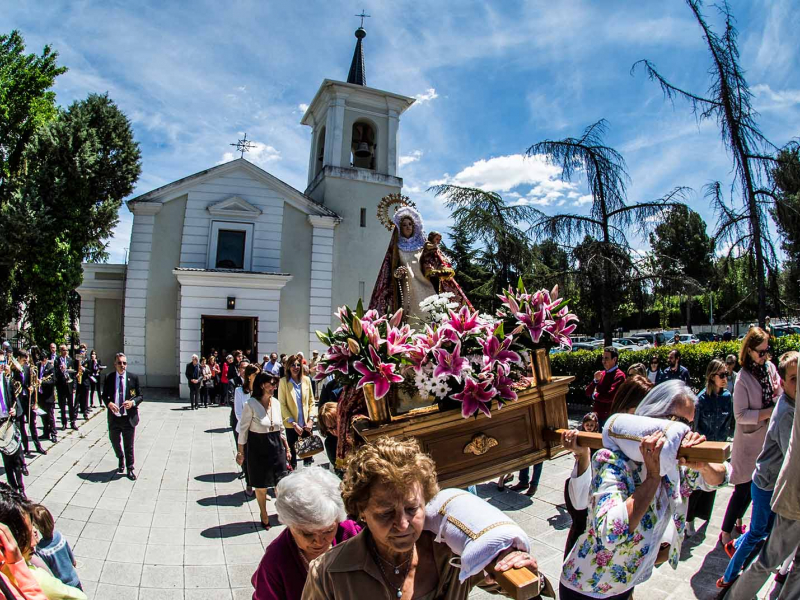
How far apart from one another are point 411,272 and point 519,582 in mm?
3066

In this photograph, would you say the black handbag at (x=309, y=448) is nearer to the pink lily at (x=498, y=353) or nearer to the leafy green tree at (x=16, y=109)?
the pink lily at (x=498, y=353)

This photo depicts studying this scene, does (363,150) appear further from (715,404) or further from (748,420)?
(748,420)

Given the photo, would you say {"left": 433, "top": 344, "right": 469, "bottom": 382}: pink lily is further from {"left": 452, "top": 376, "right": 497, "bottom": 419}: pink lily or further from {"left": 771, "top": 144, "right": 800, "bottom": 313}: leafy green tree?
{"left": 771, "top": 144, "right": 800, "bottom": 313}: leafy green tree

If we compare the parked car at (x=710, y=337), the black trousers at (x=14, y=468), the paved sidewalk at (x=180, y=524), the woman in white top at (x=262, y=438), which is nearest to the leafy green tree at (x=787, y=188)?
the paved sidewalk at (x=180, y=524)

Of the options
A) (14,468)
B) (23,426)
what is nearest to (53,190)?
(23,426)

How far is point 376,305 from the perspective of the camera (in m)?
4.27

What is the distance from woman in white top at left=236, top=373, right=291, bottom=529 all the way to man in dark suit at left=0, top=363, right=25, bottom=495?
9.24 feet

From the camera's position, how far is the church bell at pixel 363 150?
2089cm

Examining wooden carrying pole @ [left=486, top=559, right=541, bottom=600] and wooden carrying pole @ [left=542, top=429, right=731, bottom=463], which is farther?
wooden carrying pole @ [left=542, top=429, right=731, bottom=463]

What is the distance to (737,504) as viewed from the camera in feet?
15.5

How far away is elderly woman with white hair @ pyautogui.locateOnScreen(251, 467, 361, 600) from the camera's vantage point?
224 cm

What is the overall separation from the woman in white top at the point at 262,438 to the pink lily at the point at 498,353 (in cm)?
461

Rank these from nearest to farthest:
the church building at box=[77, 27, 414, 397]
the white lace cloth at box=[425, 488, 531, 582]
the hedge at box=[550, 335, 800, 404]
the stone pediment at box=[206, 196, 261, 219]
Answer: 1. the white lace cloth at box=[425, 488, 531, 582]
2. the hedge at box=[550, 335, 800, 404]
3. the church building at box=[77, 27, 414, 397]
4. the stone pediment at box=[206, 196, 261, 219]

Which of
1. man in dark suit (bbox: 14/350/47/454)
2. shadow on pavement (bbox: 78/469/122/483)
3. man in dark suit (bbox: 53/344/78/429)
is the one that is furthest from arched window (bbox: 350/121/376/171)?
shadow on pavement (bbox: 78/469/122/483)
